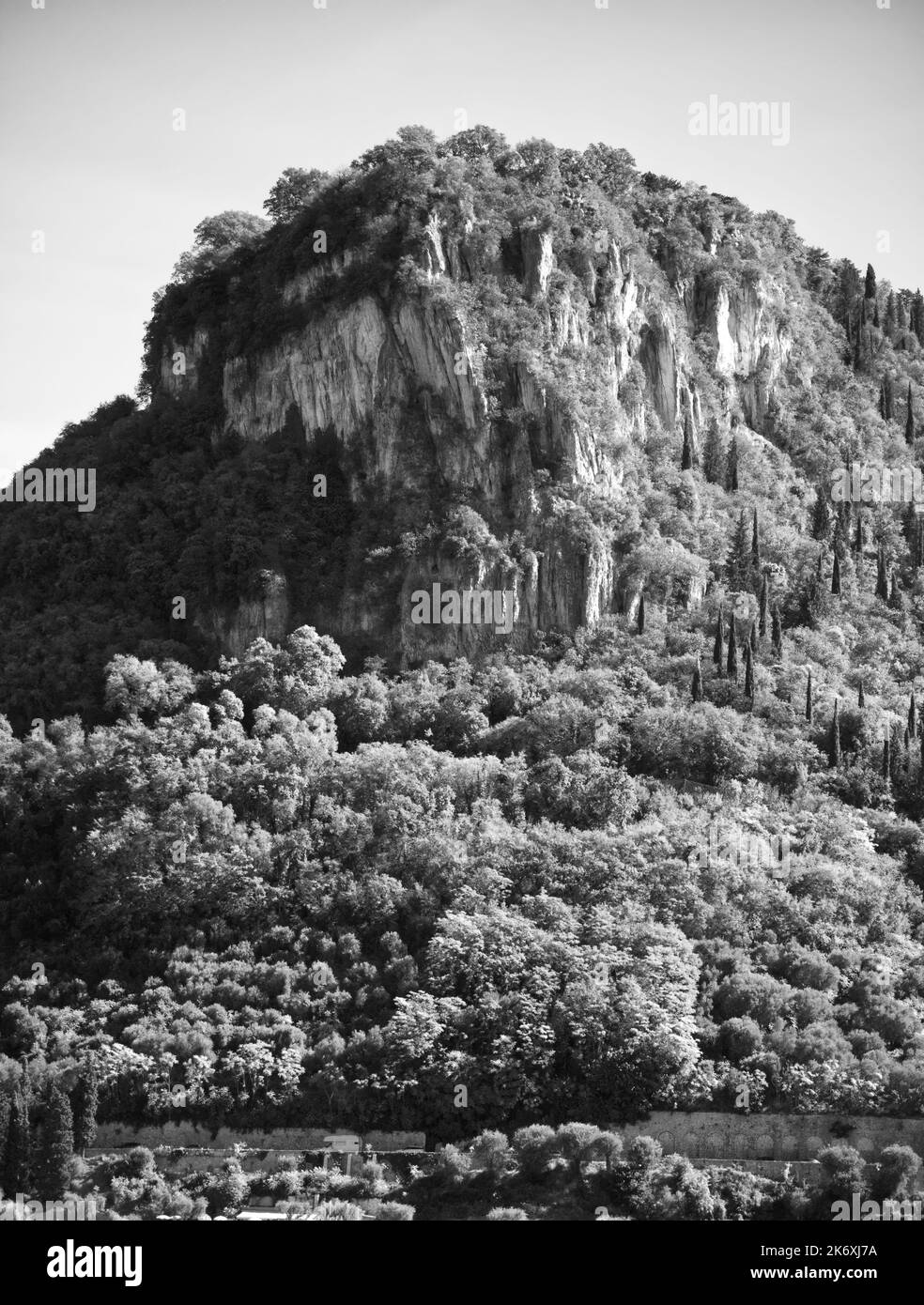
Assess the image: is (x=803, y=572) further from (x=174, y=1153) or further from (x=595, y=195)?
(x=174, y=1153)

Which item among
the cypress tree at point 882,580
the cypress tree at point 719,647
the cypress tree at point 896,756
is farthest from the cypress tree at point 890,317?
the cypress tree at point 896,756

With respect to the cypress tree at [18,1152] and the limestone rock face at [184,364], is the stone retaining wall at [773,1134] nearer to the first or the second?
the cypress tree at [18,1152]

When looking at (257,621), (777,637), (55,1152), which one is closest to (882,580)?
(777,637)

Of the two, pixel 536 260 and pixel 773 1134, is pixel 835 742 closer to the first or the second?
pixel 536 260

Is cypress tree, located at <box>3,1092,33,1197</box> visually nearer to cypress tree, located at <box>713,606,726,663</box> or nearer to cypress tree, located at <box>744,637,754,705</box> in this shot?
cypress tree, located at <box>744,637,754,705</box>

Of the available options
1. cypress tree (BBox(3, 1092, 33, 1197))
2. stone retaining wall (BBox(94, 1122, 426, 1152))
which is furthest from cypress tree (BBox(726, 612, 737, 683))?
cypress tree (BBox(3, 1092, 33, 1197))
